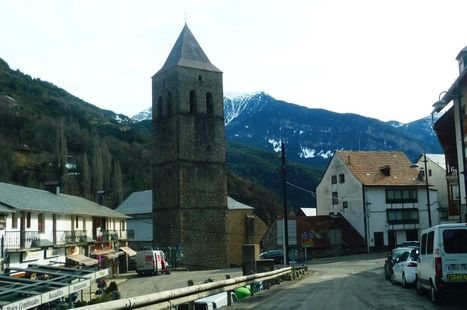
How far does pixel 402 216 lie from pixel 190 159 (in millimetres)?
27013

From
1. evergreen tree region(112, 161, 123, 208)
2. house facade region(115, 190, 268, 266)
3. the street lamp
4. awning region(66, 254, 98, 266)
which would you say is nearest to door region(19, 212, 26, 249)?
awning region(66, 254, 98, 266)

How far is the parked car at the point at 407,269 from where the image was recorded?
2206 centimetres

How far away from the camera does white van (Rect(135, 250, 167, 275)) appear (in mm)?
55844

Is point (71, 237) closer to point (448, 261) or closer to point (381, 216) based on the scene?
point (381, 216)

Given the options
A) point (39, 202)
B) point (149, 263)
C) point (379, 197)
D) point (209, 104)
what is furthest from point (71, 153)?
point (39, 202)

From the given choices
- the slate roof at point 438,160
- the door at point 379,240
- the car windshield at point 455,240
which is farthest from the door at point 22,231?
the slate roof at point 438,160

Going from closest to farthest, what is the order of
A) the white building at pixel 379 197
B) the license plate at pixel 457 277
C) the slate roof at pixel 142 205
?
the license plate at pixel 457 277 < the white building at pixel 379 197 < the slate roof at pixel 142 205

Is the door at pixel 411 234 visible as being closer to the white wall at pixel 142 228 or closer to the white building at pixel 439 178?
the white building at pixel 439 178

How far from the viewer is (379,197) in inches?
2702

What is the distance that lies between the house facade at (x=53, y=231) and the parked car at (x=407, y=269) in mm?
23821

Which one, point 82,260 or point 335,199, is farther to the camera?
point 335,199

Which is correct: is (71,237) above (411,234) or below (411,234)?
above

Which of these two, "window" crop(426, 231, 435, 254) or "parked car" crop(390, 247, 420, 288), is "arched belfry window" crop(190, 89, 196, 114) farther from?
"window" crop(426, 231, 435, 254)

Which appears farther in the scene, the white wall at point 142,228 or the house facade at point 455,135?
the white wall at point 142,228
